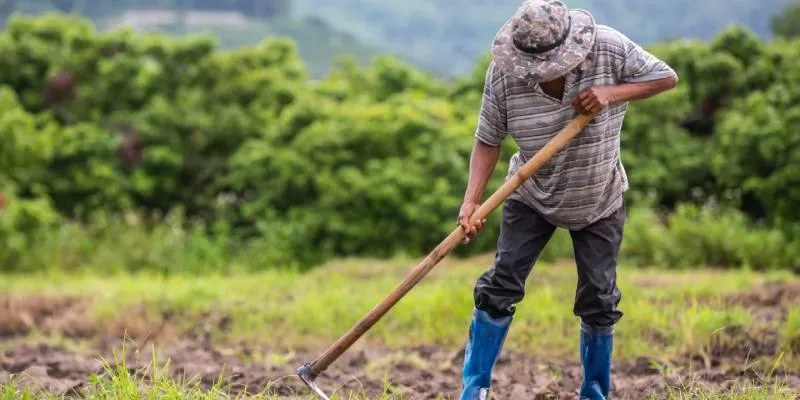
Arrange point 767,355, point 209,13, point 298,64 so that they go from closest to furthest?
point 767,355
point 298,64
point 209,13

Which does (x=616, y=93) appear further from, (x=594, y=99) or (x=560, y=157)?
(x=560, y=157)

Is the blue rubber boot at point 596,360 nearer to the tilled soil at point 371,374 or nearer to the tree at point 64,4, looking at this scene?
the tilled soil at point 371,374

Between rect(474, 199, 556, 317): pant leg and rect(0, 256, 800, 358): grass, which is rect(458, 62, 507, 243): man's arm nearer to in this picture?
rect(474, 199, 556, 317): pant leg

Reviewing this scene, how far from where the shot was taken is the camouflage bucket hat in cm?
398

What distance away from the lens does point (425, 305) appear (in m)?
8.11

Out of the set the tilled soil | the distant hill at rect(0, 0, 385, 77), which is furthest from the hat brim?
the distant hill at rect(0, 0, 385, 77)

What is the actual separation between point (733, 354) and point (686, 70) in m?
9.90

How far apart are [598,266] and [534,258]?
27 centimetres

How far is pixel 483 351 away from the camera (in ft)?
15.0

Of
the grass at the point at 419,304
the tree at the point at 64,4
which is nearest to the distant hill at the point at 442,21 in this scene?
the tree at the point at 64,4

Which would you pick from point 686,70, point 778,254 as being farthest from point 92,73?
point 778,254

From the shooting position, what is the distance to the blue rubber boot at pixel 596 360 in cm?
456

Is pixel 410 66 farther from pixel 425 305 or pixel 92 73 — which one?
pixel 425 305

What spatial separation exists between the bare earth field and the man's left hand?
1.22 meters
